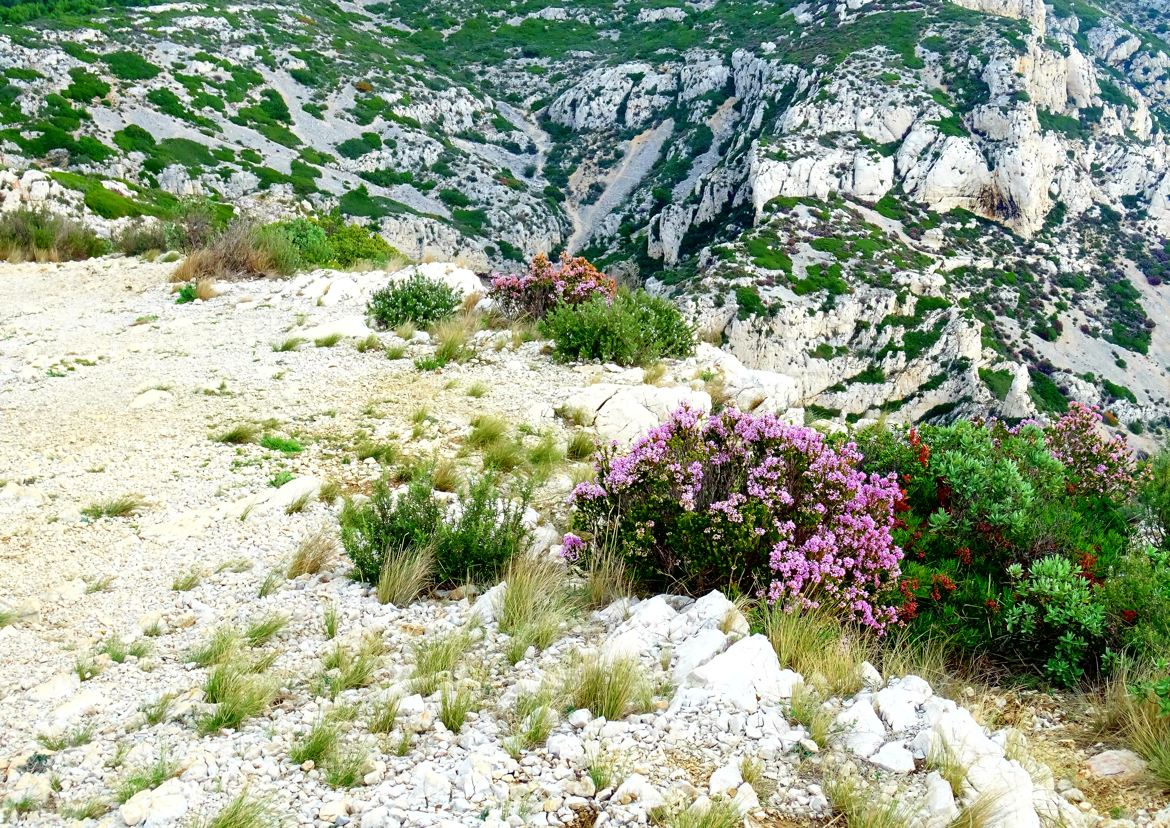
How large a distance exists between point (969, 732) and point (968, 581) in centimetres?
203

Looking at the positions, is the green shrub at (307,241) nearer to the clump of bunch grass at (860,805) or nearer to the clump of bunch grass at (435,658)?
the clump of bunch grass at (435,658)

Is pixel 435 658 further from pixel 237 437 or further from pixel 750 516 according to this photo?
pixel 237 437

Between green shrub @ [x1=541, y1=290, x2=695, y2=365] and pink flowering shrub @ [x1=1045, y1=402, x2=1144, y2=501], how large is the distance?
18.8ft

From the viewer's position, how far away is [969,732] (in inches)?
127

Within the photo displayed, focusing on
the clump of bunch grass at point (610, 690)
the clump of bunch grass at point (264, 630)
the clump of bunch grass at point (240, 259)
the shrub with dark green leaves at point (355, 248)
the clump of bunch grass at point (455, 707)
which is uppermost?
the clump of bunch grass at point (610, 690)

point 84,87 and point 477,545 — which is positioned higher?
point 84,87

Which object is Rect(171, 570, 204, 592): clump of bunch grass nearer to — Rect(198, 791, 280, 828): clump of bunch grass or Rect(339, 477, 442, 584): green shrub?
Rect(339, 477, 442, 584): green shrub

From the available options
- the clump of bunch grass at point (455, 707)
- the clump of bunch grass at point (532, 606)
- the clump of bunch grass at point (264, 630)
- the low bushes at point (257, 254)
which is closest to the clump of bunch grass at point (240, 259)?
the low bushes at point (257, 254)

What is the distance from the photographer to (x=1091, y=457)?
6.77 metres

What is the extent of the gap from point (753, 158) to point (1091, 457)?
8456 centimetres

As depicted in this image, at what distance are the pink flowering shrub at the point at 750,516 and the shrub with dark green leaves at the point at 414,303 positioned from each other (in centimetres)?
773

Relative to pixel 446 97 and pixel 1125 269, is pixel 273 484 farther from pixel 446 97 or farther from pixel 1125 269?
pixel 1125 269

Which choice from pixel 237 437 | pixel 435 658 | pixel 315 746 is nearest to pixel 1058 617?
pixel 435 658

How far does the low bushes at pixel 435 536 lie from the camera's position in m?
5.22
